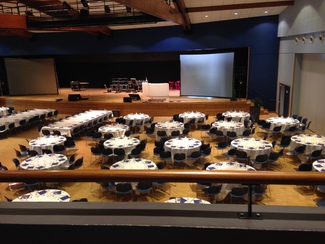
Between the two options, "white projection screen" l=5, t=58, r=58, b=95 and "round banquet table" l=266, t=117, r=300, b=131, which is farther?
"white projection screen" l=5, t=58, r=58, b=95

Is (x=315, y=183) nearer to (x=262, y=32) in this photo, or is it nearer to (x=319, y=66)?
(x=319, y=66)

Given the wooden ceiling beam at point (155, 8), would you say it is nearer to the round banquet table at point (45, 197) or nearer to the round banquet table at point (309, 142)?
the round banquet table at point (45, 197)

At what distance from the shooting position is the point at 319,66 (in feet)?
38.7

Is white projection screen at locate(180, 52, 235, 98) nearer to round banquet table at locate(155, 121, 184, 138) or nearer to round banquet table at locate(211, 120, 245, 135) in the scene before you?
round banquet table at locate(211, 120, 245, 135)

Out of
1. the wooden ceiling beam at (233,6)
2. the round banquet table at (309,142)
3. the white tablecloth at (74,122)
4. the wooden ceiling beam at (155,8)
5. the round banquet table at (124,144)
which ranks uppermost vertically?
the wooden ceiling beam at (233,6)

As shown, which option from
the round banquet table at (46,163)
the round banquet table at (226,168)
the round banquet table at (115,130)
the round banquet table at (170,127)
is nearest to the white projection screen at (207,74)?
the round banquet table at (170,127)

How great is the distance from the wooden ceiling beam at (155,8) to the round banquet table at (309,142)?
6.16m

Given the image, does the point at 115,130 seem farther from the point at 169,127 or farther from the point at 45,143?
the point at 45,143

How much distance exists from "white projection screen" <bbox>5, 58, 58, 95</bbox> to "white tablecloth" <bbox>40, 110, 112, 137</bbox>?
342 inches

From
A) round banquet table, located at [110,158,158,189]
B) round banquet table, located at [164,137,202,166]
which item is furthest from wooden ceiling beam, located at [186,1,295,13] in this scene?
round banquet table, located at [110,158,158,189]

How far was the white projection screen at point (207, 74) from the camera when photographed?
17.3 metres

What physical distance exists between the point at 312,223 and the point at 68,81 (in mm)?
25619

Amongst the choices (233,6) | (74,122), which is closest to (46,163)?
(74,122)

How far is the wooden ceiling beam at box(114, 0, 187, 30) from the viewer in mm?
8109
